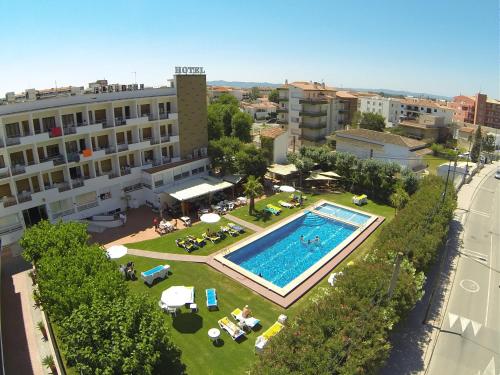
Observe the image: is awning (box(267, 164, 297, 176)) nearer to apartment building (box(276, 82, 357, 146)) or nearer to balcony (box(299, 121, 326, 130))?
apartment building (box(276, 82, 357, 146))

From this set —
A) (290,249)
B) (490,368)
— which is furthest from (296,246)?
(490,368)

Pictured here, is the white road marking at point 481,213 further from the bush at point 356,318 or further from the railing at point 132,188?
the railing at point 132,188

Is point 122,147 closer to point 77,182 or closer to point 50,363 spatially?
point 77,182

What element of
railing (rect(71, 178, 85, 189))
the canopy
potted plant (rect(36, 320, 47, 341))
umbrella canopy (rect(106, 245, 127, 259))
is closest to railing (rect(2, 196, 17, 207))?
railing (rect(71, 178, 85, 189))

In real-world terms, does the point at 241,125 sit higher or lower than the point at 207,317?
higher

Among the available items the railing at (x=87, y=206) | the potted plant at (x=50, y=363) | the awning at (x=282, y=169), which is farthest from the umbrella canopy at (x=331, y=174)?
the potted plant at (x=50, y=363)

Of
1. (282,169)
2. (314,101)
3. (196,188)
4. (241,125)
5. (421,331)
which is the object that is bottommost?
(421,331)

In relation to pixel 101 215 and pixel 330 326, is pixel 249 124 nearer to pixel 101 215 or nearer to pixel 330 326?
pixel 101 215
